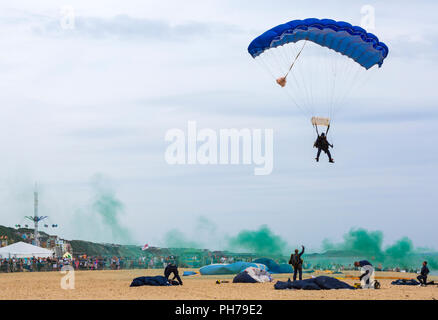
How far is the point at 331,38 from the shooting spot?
2433cm

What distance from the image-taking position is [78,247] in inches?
3905

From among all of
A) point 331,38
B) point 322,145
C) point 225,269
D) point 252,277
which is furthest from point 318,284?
point 225,269

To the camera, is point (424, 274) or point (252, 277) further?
point (252, 277)

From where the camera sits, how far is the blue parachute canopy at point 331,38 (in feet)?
76.3

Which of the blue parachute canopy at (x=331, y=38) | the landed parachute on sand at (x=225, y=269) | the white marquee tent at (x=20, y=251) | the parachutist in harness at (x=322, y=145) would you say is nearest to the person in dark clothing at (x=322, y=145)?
the parachutist in harness at (x=322, y=145)

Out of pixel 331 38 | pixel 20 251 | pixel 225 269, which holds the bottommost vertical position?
pixel 20 251

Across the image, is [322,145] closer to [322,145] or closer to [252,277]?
[322,145]

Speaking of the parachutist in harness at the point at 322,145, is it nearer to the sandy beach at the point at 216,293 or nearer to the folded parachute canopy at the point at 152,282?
the sandy beach at the point at 216,293

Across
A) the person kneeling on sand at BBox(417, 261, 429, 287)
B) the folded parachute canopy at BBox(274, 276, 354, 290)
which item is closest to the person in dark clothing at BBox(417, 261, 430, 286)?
the person kneeling on sand at BBox(417, 261, 429, 287)

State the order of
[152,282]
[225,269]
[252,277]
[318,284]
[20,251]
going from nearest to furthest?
[318,284], [152,282], [252,277], [225,269], [20,251]

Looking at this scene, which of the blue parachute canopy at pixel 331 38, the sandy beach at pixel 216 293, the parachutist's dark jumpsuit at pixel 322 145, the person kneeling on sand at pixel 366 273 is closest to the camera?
the sandy beach at pixel 216 293
